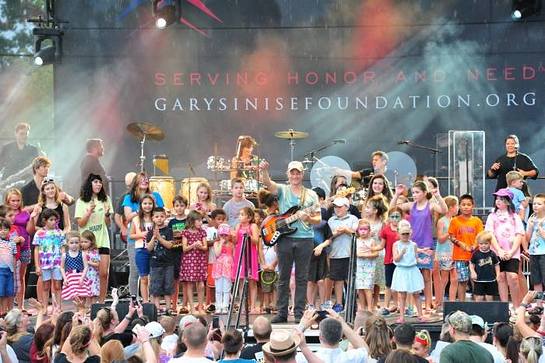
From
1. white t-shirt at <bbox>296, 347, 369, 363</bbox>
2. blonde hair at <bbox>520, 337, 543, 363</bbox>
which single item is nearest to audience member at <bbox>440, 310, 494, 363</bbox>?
blonde hair at <bbox>520, 337, 543, 363</bbox>

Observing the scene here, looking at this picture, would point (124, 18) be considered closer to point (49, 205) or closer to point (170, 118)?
point (170, 118)

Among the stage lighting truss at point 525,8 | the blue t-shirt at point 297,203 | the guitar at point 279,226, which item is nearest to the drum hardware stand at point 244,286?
the guitar at point 279,226

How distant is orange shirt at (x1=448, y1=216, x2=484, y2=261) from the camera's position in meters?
11.3

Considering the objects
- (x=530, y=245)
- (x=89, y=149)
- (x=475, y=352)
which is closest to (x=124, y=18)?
(x=89, y=149)

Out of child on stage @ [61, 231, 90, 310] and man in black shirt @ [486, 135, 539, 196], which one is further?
man in black shirt @ [486, 135, 539, 196]

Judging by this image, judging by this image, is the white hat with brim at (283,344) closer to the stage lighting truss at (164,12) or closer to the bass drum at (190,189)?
the bass drum at (190,189)

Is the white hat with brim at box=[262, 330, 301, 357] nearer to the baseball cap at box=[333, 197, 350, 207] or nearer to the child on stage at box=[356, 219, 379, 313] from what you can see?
the child on stage at box=[356, 219, 379, 313]

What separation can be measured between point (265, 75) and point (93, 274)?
8857mm

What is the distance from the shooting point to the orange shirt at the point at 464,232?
11273 mm

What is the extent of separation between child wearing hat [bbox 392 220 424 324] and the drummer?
5.32 meters

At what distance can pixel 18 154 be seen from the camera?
14242mm

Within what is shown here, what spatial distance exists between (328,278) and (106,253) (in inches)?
106

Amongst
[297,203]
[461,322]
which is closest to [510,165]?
[297,203]

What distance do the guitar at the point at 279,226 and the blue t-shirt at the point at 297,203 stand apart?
60 mm
